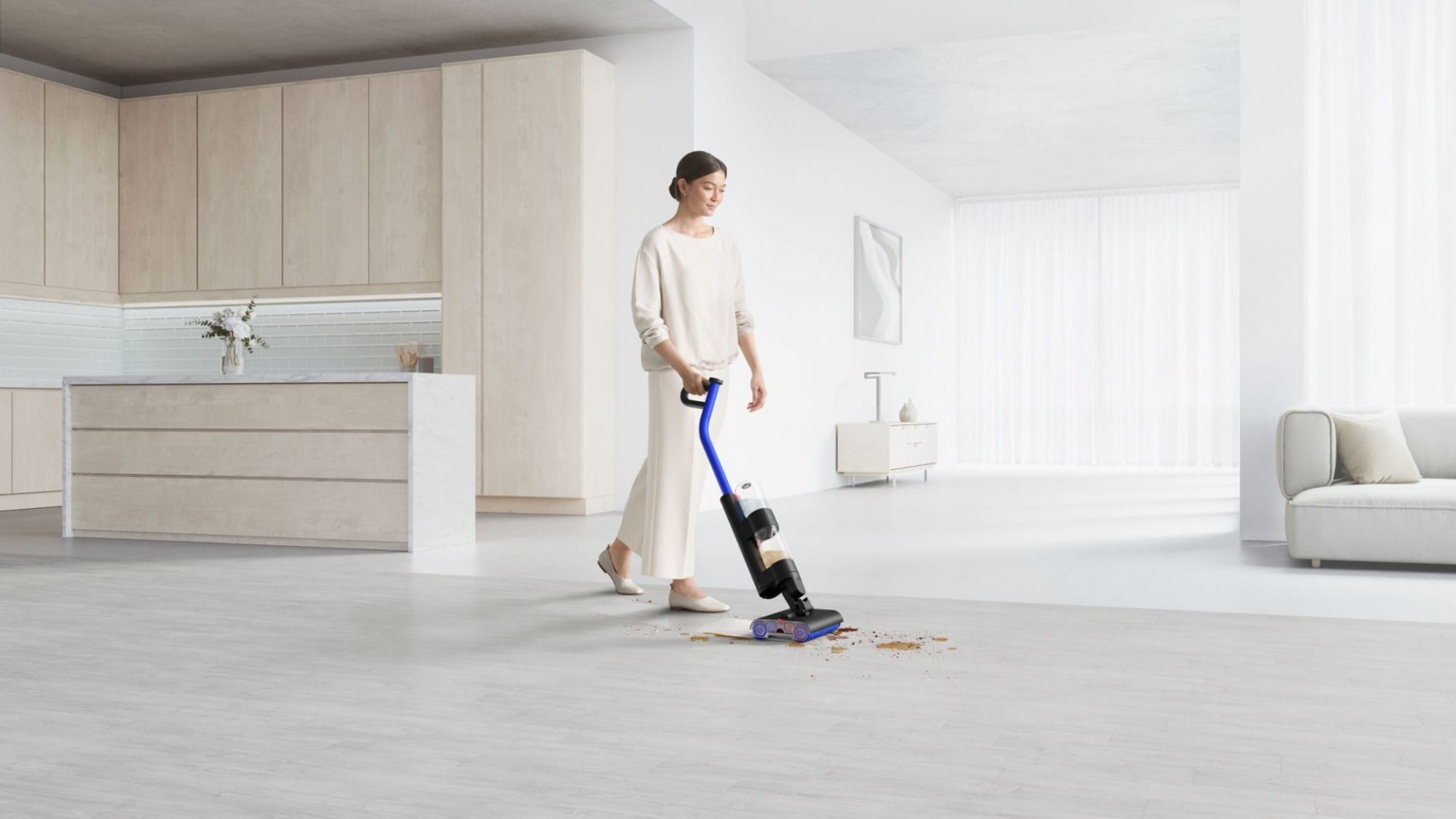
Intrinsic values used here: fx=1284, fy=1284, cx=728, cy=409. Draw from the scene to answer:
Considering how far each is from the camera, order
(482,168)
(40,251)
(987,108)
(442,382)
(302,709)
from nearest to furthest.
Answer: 1. (302,709)
2. (442,382)
3. (482,168)
4. (40,251)
5. (987,108)

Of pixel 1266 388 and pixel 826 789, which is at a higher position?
pixel 1266 388

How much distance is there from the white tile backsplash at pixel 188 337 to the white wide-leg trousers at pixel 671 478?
15.2 ft

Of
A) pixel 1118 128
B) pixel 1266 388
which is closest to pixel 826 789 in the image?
pixel 1266 388

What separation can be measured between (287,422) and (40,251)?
3491mm

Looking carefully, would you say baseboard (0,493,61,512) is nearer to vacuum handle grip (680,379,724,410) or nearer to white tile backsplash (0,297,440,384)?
white tile backsplash (0,297,440,384)

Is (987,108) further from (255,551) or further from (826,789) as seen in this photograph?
(826,789)

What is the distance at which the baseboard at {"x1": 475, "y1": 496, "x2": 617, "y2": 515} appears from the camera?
23.4 feet

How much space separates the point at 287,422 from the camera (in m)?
5.46

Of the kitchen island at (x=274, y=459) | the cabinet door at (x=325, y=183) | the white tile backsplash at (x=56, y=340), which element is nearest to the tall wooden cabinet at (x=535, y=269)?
the cabinet door at (x=325, y=183)

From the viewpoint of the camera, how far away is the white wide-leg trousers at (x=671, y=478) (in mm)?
3631

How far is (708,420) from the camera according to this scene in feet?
11.5

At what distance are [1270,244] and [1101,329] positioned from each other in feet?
23.4

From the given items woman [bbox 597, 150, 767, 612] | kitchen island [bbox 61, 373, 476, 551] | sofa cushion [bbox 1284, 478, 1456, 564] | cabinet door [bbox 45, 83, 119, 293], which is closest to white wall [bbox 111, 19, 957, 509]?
cabinet door [bbox 45, 83, 119, 293]

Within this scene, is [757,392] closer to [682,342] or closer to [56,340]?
[682,342]
